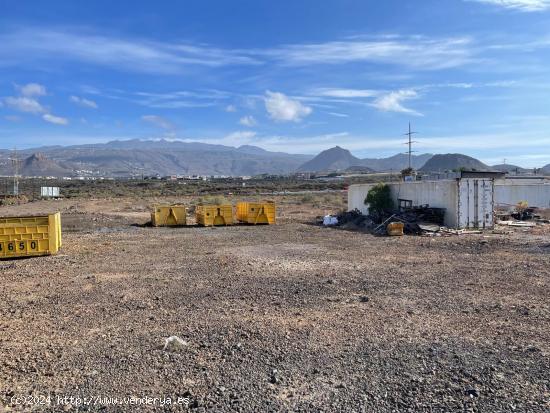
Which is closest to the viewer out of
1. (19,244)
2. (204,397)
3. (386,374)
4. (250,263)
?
(204,397)

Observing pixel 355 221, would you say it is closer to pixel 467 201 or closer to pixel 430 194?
pixel 430 194

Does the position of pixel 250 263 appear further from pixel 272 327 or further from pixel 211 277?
pixel 272 327

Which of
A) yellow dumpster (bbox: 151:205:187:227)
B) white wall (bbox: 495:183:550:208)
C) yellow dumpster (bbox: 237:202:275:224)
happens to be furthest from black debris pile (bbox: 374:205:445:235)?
white wall (bbox: 495:183:550:208)

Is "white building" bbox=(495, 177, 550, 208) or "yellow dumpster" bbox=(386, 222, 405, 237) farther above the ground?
"white building" bbox=(495, 177, 550, 208)

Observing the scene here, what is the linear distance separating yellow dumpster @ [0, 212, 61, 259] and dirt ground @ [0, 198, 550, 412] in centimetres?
98

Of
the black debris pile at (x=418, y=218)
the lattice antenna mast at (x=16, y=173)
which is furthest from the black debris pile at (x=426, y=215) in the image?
the lattice antenna mast at (x=16, y=173)

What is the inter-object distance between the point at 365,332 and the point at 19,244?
40.2 feet

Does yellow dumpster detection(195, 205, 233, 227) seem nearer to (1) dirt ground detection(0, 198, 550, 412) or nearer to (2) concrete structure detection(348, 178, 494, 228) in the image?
(2) concrete structure detection(348, 178, 494, 228)

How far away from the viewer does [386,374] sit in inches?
226

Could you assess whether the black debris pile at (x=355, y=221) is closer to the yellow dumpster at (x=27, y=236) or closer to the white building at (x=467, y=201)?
the white building at (x=467, y=201)

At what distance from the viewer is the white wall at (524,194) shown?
3334cm

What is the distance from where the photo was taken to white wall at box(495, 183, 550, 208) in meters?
33.3

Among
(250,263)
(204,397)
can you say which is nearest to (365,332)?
(204,397)

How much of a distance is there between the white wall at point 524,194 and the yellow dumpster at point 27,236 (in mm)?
28081
